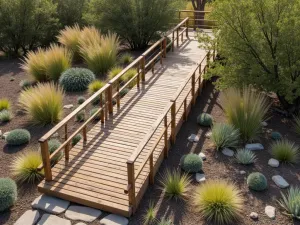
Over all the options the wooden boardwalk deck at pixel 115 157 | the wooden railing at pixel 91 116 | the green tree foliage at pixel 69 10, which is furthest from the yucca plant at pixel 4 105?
the green tree foliage at pixel 69 10

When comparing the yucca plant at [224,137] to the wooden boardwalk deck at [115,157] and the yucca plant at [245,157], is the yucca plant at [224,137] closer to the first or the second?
the yucca plant at [245,157]

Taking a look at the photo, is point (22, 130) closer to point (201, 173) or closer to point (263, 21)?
point (201, 173)

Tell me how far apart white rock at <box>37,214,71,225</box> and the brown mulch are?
388 mm

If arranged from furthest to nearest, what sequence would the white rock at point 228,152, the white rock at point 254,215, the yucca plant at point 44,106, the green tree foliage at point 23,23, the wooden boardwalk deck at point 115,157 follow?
the green tree foliage at point 23,23
the yucca plant at point 44,106
the white rock at point 228,152
the wooden boardwalk deck at point 115,157
the white rock at point 254,215

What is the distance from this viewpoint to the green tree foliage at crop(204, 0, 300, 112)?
6.81 meters

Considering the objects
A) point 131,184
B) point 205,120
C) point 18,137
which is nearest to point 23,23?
point 18,137

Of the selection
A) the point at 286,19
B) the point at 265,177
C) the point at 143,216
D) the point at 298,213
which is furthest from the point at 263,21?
the point at 143,216

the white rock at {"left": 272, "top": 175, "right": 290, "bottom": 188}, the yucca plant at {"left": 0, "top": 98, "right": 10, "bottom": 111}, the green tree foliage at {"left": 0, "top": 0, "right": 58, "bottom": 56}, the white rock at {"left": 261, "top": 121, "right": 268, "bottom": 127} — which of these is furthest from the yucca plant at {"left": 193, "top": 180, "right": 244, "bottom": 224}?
the green tree foliage at {"left": 0, "top": 0, "right": 58, "bottom": 56}

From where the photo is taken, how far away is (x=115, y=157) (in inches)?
229

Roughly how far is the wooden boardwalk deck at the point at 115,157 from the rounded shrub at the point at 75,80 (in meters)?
1.35

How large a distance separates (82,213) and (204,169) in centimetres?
220

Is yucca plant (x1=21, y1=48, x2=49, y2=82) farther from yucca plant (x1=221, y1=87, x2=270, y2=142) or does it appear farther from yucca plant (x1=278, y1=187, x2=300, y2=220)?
yucca plant (x1=278, y1=187, x2=300, y2=220)

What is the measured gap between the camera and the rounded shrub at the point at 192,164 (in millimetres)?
5767

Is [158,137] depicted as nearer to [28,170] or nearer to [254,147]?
[254,147]
